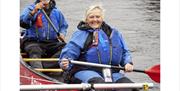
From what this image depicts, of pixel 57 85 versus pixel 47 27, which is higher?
pixel 47 27

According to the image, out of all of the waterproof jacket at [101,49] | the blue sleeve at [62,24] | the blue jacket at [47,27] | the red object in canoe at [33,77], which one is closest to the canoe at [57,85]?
the red object in canoe at [33,77]

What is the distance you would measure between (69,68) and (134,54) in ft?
1.03

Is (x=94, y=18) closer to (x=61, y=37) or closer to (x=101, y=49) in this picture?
(x=101, y=49)

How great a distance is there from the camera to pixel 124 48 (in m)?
1.65

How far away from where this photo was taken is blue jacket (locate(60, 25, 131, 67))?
1604 mm

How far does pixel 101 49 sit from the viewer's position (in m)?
1.62

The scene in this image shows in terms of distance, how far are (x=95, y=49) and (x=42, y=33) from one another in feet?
1.15

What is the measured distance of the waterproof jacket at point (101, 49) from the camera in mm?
1606

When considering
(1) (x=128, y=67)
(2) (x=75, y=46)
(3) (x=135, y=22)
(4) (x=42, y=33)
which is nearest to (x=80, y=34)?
(2) (x=75, y=46)

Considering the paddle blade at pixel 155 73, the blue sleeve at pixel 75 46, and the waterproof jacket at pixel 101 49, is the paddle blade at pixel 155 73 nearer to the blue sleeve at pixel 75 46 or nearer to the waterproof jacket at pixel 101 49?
the waterproof jacket at pixel 101 49

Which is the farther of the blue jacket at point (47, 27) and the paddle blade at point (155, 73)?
the blue jacket at point (47, 27)
